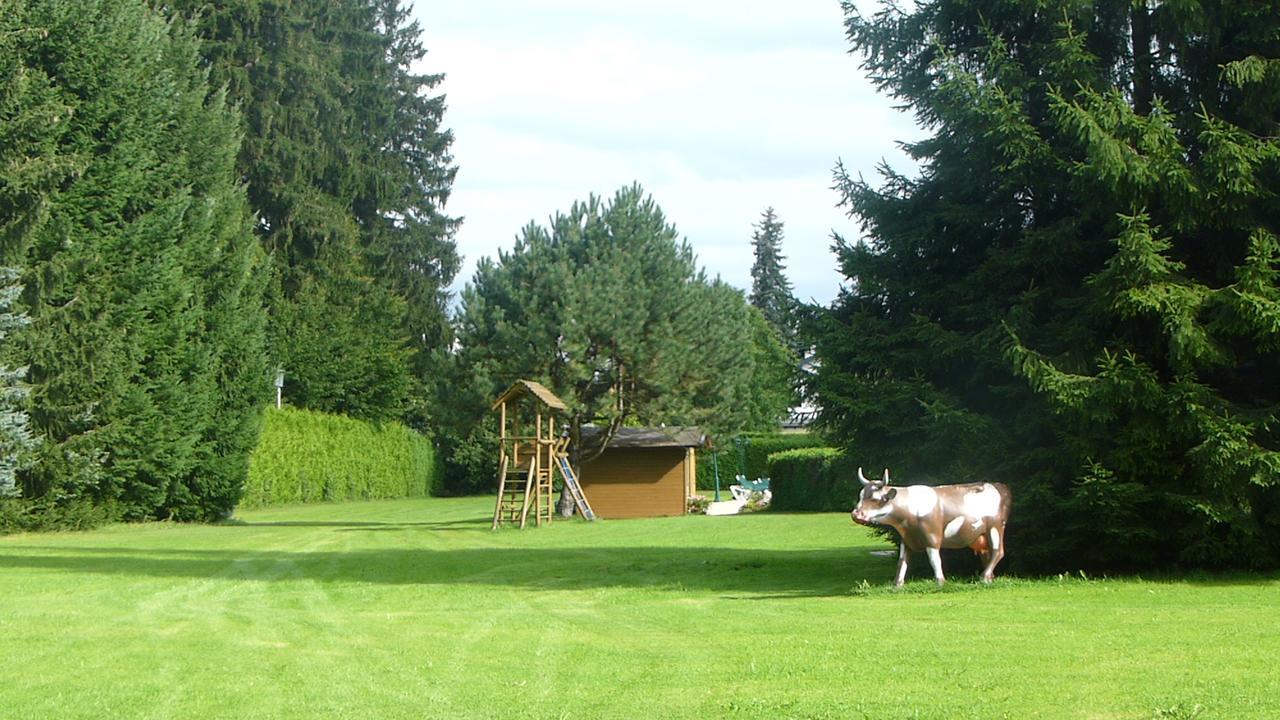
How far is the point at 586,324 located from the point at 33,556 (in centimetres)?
1795

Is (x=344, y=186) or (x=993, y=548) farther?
(x=344, y=186)

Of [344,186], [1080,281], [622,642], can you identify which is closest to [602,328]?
[344,186]

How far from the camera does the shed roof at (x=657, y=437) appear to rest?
41.2 m

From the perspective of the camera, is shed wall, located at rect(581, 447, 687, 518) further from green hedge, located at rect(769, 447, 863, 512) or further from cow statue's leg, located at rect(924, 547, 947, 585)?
cow statue's leg, located at rect(924, 547, 947, 585)

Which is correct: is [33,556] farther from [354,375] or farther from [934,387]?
[354,375]

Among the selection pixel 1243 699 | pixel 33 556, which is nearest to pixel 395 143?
pixel 33 556

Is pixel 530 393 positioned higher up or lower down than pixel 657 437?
higher up

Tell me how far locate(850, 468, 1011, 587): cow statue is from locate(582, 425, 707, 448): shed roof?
2673cm

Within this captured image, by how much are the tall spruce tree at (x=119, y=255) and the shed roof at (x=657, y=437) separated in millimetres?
11988

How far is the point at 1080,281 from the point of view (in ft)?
50.4

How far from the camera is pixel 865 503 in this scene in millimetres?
13742

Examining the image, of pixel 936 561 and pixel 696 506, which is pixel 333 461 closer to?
pixel 696 506

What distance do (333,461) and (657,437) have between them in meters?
14.4

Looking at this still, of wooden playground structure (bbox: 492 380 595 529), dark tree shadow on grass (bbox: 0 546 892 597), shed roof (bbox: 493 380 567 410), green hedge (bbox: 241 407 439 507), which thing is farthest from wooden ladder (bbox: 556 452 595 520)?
dark tree shadow on grass (bbox: 0 546 892 597)
